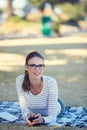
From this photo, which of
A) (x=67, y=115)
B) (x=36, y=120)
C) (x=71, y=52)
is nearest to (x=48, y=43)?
(x=71, y=52)

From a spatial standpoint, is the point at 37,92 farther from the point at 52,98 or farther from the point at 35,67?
the point at 35,67

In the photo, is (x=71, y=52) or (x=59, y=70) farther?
(x=71, y=52)

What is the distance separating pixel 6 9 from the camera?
18906mm

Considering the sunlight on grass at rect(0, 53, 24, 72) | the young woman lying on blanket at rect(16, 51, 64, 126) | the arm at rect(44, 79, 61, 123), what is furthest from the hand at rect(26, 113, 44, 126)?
the sunlight on grass at rect(0, 53, 24, 72)

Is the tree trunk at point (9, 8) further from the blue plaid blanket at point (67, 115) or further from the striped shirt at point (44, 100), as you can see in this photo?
the striped shirt at point (44, 100)

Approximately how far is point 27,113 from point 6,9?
15.5 meters

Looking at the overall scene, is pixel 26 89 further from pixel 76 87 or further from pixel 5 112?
pixel 76 87

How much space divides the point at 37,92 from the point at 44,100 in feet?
0.35

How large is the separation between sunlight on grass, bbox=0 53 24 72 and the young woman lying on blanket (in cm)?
384

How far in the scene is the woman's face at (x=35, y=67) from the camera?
3666mm

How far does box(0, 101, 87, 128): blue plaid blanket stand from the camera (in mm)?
3911

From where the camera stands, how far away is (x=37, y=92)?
382 centimetres

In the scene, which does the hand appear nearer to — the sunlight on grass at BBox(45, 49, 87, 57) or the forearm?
the forearm

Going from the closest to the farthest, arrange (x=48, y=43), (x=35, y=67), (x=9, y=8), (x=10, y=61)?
1. (x=35, y=67)
2. (x=10, y=61)
3. (x=48, y=43)
4. (x=9, y=8)
